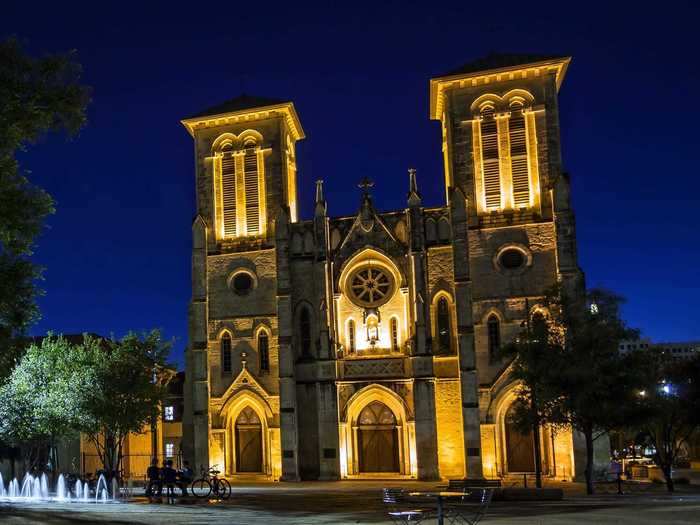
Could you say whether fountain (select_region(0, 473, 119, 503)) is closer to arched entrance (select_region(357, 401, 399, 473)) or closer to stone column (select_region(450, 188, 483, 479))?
arched entrance (select_region(357, 401, 399, 473))

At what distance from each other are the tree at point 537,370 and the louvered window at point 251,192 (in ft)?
65.3

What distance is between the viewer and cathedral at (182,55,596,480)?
42.3 metres

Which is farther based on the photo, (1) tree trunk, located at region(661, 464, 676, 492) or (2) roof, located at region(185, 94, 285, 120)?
(2) roof, located at region(185, 94, 285, 120)

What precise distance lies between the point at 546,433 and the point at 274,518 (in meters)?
A: 22.4

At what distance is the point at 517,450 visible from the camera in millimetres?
41812

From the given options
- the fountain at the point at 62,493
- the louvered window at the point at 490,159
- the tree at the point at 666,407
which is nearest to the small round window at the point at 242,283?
the louvered window at the point at 490,159

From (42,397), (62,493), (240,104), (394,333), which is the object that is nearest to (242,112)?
(240,104)

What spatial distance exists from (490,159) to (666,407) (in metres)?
17.6

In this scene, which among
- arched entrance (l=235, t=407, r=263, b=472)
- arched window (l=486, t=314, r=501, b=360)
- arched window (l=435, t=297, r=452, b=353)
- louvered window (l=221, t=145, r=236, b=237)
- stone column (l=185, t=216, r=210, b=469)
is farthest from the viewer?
louvered window (l=221, t=145, r=236, b=237)

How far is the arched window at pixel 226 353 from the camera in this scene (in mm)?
46562

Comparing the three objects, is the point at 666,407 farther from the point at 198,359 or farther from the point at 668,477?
the point at 198,359

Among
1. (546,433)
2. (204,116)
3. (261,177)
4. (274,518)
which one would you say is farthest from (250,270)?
(274,518)

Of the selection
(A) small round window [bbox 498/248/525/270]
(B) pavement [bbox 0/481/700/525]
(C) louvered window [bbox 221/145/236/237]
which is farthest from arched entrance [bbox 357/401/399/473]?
(C) louvered window [bbox 221/145/236/237]

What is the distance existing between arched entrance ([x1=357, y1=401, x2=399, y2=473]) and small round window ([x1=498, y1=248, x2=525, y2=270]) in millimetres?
9563
